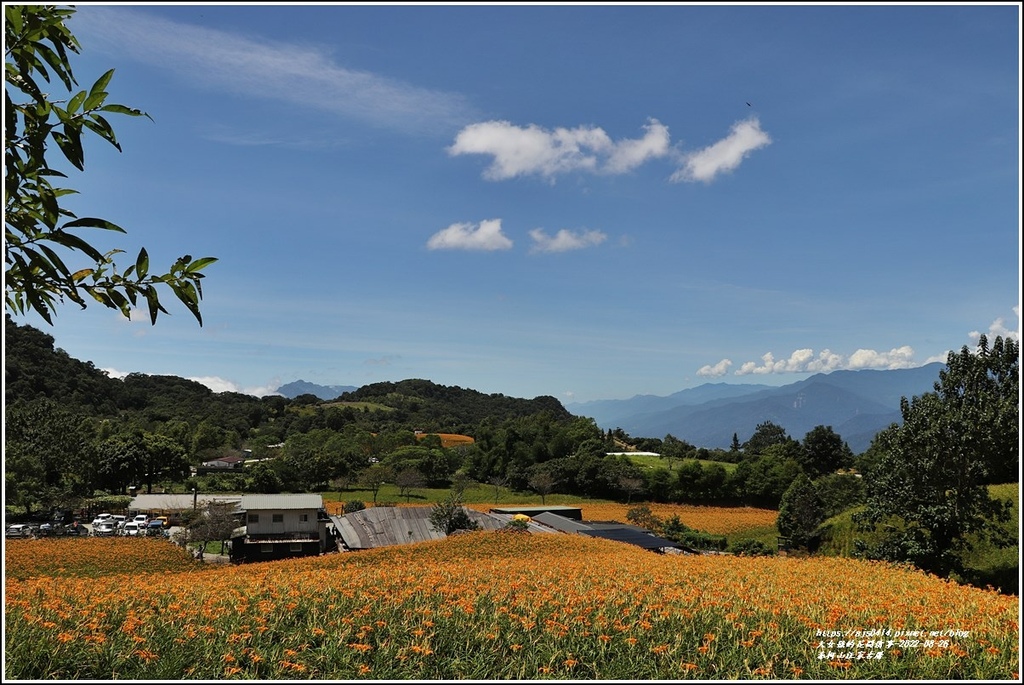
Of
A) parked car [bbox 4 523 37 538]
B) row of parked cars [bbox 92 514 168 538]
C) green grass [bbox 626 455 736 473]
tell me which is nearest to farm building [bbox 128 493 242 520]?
row of parked cars [bbox 92 514 168 538]

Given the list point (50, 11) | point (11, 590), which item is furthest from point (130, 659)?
point (50, 11)

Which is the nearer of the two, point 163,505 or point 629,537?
point 629,537

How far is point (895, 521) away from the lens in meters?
23.4

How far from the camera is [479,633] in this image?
497 centimetres

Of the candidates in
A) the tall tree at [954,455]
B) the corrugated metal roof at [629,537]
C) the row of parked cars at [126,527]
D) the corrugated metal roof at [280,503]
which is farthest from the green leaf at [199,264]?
the row of parked cars at [126,527]

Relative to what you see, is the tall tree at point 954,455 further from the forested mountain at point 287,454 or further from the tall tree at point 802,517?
the forested mountain at point 287,454

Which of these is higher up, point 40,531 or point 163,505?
point 40,531

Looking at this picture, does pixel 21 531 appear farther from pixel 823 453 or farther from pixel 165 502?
pixel 823 453

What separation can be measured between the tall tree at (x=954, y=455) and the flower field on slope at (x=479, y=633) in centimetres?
1339

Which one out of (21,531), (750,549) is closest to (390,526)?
(21,531)

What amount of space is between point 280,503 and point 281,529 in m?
1.24

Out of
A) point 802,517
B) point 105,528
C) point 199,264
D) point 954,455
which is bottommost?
point 105,528

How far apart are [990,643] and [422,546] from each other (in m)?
13.2

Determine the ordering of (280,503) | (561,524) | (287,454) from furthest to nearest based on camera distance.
A: (287,454) < (561,524) < (280,503)
